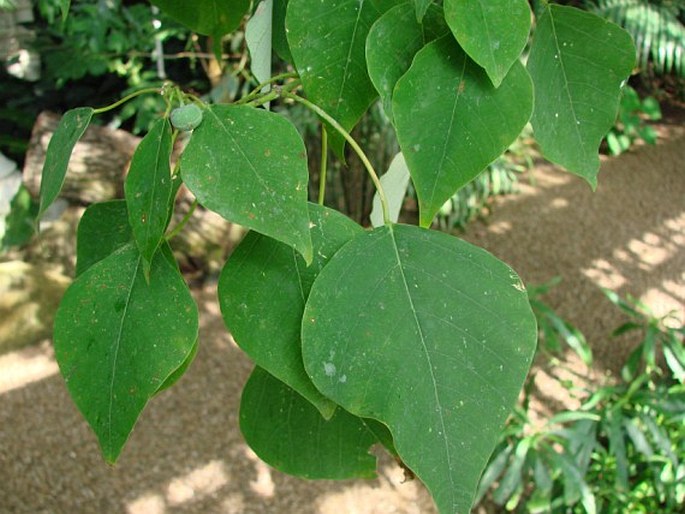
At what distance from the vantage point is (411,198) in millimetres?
4184

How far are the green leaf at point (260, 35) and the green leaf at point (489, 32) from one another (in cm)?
18

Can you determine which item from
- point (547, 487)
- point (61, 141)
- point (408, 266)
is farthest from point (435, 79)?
point (547, 487)

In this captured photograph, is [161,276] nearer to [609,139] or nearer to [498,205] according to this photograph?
[498,205]

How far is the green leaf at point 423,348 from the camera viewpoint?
465 millimetres

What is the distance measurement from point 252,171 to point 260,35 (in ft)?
0.60

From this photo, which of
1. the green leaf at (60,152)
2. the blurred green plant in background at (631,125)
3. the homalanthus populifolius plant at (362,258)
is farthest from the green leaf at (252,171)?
the blurred green plant in background at (631,125)

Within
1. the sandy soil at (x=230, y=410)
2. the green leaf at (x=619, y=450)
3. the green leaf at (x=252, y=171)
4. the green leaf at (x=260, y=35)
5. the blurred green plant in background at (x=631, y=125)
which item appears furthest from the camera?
the blurred green plant in background at (x=631, y=125)

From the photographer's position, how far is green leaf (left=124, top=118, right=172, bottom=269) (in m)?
0.48

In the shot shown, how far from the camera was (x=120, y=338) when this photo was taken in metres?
0.51

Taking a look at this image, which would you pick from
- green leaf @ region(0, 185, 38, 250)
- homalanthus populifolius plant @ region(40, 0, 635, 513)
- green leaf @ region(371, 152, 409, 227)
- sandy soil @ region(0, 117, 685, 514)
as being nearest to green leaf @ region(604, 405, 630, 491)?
sandy soil @ region(0, 117, 685, 514)

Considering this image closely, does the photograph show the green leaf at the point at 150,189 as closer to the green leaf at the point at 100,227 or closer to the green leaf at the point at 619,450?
the green leaf at the point at 100,227

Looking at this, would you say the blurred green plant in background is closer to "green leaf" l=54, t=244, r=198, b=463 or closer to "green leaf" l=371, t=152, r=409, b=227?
"green leaf" l=371, t=152, r=409, b=227

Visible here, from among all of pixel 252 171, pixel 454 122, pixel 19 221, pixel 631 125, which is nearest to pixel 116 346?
pixel 252 171

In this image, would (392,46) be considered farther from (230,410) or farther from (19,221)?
(19,221)
